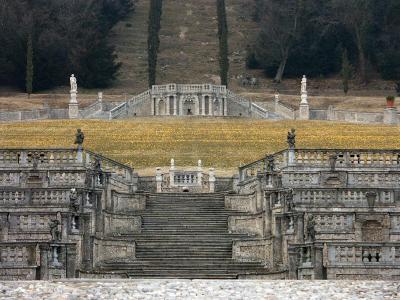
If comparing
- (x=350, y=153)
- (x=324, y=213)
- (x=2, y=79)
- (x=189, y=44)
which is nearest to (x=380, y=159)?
(x=350, y=153)

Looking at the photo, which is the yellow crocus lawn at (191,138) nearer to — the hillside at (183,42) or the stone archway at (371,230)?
the stone archway at (371,230)

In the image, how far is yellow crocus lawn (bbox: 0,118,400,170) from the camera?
244ft

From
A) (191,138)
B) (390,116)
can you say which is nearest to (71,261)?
(191,138)

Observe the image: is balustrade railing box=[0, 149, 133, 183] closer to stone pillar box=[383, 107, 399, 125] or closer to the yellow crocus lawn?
the yellow crocus lawn

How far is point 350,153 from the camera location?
6378cm

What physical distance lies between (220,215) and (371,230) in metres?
7.60

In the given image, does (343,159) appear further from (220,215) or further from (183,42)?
(183,42)

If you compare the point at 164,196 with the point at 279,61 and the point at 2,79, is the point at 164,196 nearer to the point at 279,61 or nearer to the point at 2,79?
the point at 2,79

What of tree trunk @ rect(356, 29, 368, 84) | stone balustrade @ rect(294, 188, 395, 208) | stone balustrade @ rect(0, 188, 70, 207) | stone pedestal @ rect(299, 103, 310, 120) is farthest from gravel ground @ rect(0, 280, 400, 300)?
tree trunk @ rect(356, 29, 368, 84)

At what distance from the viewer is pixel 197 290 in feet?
129

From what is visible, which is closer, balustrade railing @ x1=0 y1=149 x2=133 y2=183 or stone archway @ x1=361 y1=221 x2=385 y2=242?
stone archway @ x1=361 y1=221 x2=385 y2=242

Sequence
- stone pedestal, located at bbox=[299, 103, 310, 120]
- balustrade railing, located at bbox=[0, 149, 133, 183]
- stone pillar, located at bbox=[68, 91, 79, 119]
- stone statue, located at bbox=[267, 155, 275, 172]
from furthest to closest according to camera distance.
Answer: stone pedestal, located at bbox=[299, 103, 310, 120], stone pillar, located at bbox=[68, 91, 79, 119], balustrade railing, located at bbox=[0, 149, 133, 183], stone statue, located at bbox=[267, 155, 275, 172]

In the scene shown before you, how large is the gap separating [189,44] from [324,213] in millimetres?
93709

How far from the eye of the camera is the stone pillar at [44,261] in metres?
48.8
